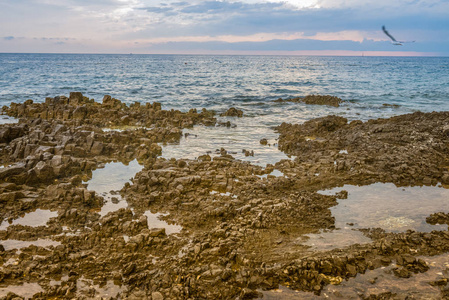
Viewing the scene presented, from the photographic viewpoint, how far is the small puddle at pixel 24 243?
18.4 feet

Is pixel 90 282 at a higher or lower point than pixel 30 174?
lower

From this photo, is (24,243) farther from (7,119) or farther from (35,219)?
(7,119)

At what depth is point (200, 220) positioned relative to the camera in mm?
6441

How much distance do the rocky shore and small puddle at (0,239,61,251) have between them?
36 millimetres

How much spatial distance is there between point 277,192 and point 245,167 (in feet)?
6.13

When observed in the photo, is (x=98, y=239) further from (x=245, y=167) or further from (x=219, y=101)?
(x=219, y=101)

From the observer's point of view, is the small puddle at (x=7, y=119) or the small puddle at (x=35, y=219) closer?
the small puddle at (x=35, y=219)

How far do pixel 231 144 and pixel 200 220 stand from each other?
6.49m

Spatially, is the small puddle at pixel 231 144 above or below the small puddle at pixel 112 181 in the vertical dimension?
above

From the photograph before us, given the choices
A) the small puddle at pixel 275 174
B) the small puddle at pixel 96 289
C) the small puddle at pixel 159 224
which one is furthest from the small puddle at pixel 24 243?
the small puddle at pixel 275 174

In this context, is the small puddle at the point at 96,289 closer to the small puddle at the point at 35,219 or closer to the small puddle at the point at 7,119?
the small puddle at the point at 35,219

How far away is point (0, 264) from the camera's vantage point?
5.09 metres

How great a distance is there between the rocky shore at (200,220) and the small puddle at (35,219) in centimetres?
14

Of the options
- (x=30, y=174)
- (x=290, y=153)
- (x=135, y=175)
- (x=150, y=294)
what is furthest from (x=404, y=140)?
(x=30, y=174)
